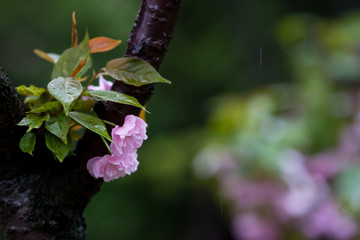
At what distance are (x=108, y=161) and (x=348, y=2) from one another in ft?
8.40

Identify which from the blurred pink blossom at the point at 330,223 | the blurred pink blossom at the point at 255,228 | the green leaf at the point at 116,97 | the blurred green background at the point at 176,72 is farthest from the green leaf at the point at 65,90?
the blurred green background at the point at 176,72

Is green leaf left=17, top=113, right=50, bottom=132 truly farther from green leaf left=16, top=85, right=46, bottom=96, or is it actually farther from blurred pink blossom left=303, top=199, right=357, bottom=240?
blurred pink blossom left=303, top=199, right=357, bottom=240

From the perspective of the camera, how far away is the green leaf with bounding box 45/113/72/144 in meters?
0.36

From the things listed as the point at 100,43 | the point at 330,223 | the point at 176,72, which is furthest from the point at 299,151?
the point at 176,72

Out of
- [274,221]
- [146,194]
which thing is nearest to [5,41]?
[146,194]

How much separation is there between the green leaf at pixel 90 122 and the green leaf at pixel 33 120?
0.9 inches

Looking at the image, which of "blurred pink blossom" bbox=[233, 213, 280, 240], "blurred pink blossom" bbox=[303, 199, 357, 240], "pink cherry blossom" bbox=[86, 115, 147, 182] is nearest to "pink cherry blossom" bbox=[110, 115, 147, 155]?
"pink cherry blossom" bbox=[86, 115, 147, 182]

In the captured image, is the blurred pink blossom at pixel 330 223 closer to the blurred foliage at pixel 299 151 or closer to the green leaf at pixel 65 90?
the blurred foliage at pixel 299 151

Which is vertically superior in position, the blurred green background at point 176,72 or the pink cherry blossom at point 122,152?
the pink cherry blossom at point 122,152

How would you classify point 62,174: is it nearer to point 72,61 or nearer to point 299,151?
point 72,61

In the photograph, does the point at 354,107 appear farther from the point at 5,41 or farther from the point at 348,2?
the point at 5,41

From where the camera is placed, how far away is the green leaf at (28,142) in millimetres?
371

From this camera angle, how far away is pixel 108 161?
38cm

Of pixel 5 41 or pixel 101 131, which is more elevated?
pixel 101 131
